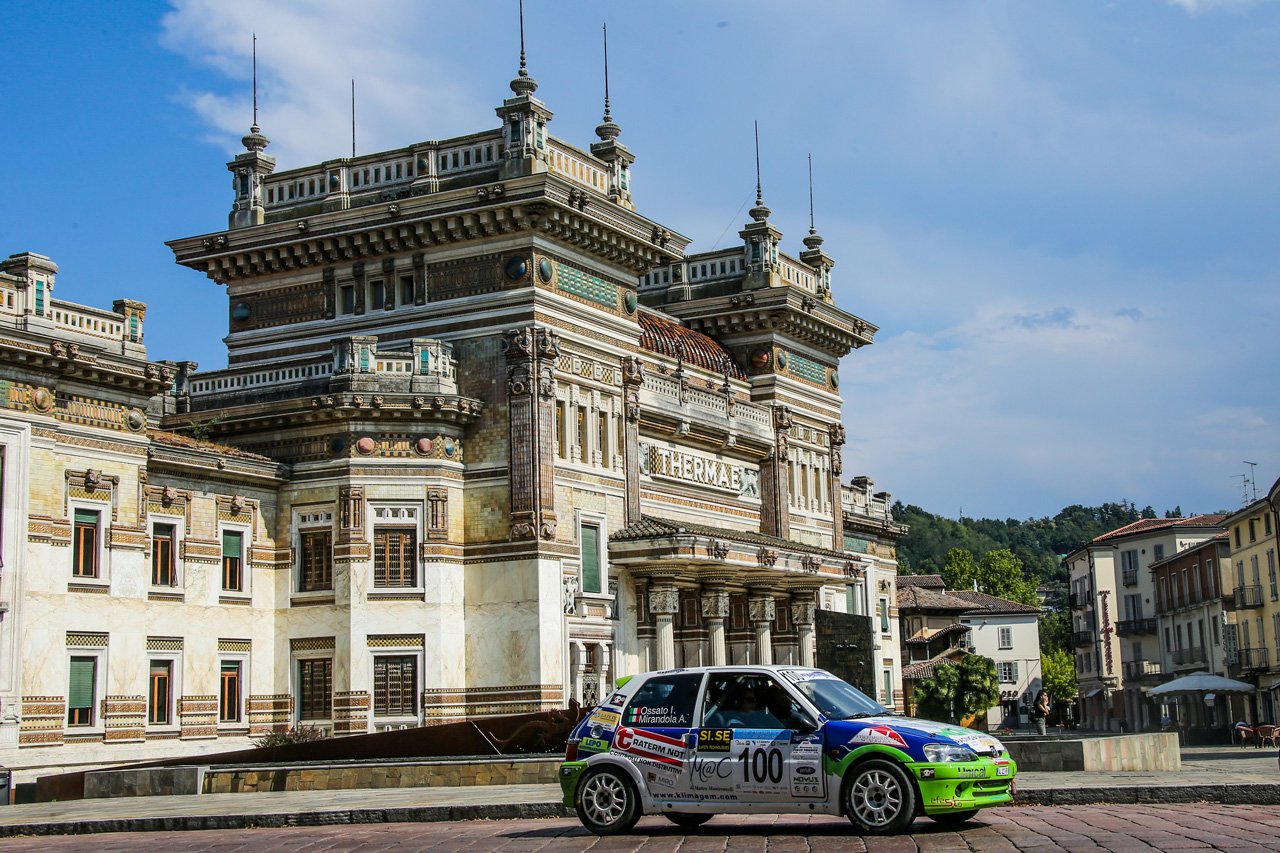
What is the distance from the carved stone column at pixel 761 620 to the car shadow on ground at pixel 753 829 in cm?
2978

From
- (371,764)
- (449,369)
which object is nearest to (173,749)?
(371,764)

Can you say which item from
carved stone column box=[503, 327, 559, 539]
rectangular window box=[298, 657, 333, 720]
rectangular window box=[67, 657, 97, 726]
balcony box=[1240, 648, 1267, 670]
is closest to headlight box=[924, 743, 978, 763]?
rectangular window box=[67, 657, 97, 726]

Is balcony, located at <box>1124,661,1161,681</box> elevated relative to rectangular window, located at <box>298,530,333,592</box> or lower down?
lower down

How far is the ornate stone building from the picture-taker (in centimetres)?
3344

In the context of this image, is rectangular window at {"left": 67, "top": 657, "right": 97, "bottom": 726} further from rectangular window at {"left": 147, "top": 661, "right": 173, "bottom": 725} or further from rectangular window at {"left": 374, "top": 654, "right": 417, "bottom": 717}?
rectangular window at {"left": 374, "top": 654, "right": 417, "bottom": 717}

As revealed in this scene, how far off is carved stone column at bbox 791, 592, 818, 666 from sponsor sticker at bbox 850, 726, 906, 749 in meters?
35.5

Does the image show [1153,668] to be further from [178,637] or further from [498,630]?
[178,637]

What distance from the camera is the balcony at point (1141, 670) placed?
9673cm

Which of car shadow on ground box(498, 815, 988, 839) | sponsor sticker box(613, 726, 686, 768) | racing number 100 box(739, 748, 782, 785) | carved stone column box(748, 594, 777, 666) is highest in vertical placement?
carved stone column box(748, 594, 777, 666)

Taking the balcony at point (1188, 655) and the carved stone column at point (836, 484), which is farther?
the balcony at point (1188, 655)

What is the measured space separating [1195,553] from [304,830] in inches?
2942

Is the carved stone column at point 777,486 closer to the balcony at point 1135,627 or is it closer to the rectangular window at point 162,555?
the rectangular window at point 162,555

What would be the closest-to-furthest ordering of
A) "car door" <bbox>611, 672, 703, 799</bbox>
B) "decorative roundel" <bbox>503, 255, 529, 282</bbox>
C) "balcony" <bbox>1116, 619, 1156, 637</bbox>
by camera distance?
"car door" <bbox>611, 672, 703, 799</bbox>, "decorative roundel" <bbox>503, 255, 529, 282</bbox>, "balcony" <bbox>1116, 619, 1156, 637</bbox>

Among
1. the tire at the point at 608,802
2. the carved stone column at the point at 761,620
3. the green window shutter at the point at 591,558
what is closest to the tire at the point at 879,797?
the tire at the point at 608,802
